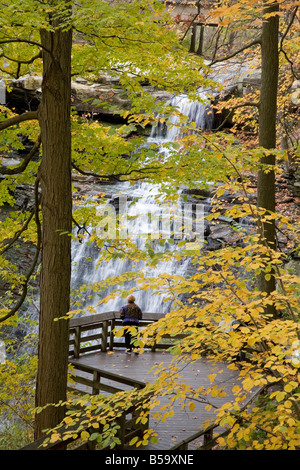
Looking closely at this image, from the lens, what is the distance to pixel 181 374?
1004 cm

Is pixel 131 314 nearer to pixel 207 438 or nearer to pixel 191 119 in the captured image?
pixel 207 438

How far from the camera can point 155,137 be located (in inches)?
886

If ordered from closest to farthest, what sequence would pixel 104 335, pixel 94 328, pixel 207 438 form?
pixel 207 438
pixel 94 328
pixel 104 335

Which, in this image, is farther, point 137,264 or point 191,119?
point 191,119

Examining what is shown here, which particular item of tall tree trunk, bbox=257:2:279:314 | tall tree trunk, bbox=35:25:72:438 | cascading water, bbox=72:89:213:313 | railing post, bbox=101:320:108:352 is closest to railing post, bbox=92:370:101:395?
tall tree trunk, bbox=35:25:72:438

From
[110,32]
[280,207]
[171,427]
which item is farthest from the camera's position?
[280,207]

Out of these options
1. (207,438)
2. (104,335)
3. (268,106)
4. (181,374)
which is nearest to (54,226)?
(207,438)

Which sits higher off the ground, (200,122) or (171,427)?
(200,122)

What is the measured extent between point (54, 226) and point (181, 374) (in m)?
5.93

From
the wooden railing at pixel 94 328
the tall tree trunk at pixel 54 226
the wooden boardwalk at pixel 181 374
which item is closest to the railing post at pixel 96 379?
the wooden boardwalk at pixel 181 374

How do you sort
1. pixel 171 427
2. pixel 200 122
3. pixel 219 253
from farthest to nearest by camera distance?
1. pixel 200 122
2. pixel 171 427
3. pixel 219 253
